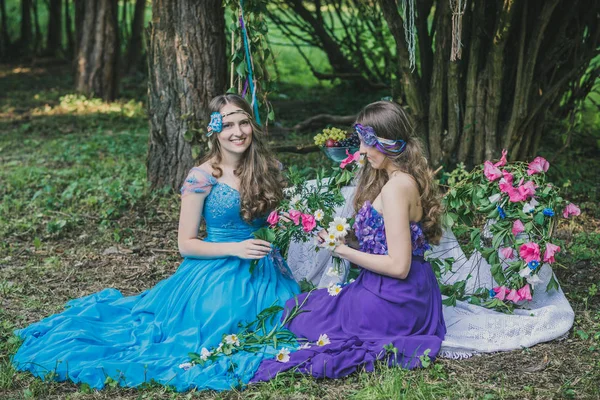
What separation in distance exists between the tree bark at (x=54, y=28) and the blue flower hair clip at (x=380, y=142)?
11478 millimetres

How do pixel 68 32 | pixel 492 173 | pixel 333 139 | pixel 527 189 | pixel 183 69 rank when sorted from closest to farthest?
1. pixel 527 189
2. pixel 492 173
3. pixel 333 139
4. pixel 183 69
5. pixel 68 32

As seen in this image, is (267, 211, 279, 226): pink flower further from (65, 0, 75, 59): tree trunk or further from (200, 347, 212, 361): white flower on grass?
(65, 0, 75, 59): tree trunk

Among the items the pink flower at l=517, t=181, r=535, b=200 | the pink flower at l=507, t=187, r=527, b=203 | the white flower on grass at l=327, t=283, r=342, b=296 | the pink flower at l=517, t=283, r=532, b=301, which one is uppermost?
the pink flower at l=517, t=181, r=535, b=200

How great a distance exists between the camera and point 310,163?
6.69 m

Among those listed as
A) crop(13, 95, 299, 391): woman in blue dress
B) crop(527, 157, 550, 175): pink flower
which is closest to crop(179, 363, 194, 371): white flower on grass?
crop(13, 95, 299, 391): woman in blue dress

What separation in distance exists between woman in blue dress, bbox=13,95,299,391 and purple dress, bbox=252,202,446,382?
0.24 meters

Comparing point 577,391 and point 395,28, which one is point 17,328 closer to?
point 577,391

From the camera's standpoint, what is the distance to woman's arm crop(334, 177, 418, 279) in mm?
3402

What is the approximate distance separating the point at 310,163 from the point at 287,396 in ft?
12.2

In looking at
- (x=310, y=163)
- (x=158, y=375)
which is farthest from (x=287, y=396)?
(x=310, y=163)

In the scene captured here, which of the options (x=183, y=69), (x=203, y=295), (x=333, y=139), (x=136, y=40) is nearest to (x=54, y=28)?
(x=136, y=40)

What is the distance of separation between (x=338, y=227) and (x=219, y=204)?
27.1 inches

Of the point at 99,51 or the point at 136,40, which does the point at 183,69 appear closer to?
the point at 99,51

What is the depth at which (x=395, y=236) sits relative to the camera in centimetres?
340
